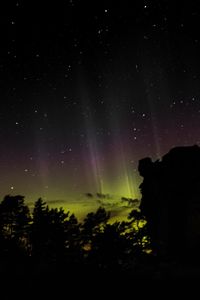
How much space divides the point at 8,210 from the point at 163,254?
2018 cm

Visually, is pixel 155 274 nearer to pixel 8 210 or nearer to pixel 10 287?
pixel 10 287

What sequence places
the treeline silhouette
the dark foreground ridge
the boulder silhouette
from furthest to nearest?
the treeline silhouette
the boulder silhouette
the dark foreground ridge

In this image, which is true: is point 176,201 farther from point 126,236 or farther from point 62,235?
point 62,235

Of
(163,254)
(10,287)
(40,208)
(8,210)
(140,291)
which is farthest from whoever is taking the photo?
(40,208)

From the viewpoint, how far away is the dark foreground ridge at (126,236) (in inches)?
712

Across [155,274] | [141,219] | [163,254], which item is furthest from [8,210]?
[155,274]

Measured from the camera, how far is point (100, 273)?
16.9m

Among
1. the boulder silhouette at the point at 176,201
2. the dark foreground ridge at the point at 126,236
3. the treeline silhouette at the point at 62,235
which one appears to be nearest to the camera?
the dark foreground ridge at the point at 126,236

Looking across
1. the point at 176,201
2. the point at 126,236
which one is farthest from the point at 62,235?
the point at 176,201

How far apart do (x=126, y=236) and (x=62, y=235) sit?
286 inches

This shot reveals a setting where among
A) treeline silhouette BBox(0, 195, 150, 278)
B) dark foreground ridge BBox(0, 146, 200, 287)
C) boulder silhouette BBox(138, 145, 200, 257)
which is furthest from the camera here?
treeline silhouette BBox(0, 195, 150, 278)

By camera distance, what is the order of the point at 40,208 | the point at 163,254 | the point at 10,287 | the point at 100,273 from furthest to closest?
the point at 40,208 < the point at 163,254 < the point at 100,273 < the point at 10,287

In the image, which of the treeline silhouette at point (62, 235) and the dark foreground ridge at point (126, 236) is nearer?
the dark foreground ridge at point (126, 236)

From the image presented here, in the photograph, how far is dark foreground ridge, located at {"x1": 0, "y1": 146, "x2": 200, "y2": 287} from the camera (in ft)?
59.4
